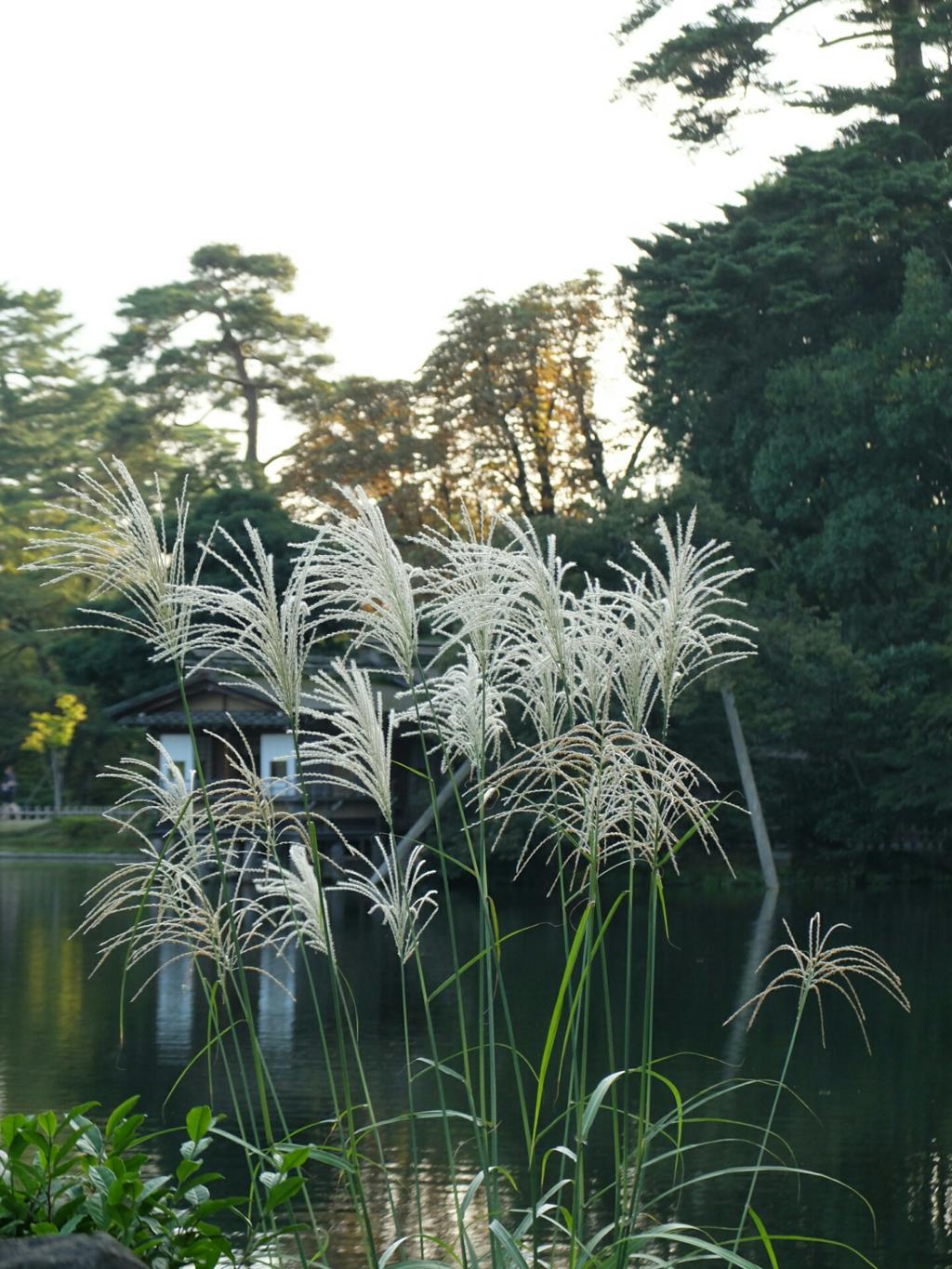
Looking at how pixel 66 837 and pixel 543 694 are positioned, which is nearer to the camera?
pixel 543 694

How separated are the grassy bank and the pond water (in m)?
13.3

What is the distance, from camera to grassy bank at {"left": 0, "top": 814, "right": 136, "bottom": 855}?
105 ft

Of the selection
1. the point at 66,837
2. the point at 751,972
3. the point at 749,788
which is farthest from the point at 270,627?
the point at 66,837

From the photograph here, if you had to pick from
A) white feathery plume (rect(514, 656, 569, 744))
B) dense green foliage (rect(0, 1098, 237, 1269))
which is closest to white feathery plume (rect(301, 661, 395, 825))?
white feathery plume (rect(514, 656, 569, 744))

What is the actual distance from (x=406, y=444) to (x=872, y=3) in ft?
35.0

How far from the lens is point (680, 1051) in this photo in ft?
19.0

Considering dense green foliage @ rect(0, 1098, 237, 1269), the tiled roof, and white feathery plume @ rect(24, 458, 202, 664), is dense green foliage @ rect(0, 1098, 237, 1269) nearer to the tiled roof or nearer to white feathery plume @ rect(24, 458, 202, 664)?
white feathery plume @ rect(24, 458, 202, 664)

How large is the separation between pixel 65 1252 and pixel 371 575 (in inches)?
51.3

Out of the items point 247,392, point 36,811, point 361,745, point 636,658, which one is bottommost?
point 36,811

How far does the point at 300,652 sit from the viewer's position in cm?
323

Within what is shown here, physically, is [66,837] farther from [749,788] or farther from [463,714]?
[463,714]

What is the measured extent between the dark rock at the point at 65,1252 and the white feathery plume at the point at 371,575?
114 cm

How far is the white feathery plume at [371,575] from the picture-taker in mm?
3236

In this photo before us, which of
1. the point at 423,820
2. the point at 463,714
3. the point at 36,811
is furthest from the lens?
the point at 36,811
